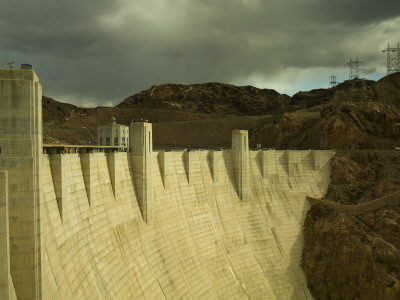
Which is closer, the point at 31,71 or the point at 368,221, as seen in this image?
the point at 31,71

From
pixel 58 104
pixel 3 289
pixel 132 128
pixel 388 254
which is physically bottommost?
pixel 388 254

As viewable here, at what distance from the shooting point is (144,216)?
68.9ft

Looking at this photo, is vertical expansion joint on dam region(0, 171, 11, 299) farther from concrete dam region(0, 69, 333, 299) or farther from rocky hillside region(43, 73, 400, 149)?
rocky hillside region(43, 73, 400, 149)

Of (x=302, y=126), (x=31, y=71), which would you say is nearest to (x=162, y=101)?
(x=302, y=126)

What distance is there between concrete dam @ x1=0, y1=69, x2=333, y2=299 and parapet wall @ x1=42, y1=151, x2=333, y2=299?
0.08m

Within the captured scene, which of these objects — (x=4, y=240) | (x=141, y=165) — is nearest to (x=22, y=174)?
(x=4, y=240)

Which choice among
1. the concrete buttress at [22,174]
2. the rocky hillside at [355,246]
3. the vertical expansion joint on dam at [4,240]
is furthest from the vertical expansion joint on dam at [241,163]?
the vertical expansion joint on dam at [4,240]

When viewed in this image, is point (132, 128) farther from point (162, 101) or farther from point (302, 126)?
point (162, 101)

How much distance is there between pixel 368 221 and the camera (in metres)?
30.0

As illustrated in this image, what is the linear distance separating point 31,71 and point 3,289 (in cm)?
597

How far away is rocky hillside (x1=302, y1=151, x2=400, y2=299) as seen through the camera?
2680cm

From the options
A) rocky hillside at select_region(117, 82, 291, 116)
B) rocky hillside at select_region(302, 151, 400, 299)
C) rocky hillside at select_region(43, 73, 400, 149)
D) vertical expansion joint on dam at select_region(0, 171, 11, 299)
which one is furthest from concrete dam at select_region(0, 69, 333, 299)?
rocky hillside at select_region(117, 82, 291, 116)

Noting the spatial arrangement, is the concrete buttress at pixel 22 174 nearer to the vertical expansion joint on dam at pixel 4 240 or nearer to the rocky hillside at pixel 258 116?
the vertical expansion joint on dam at pixel 4 240

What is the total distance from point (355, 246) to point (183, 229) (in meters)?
14.2
